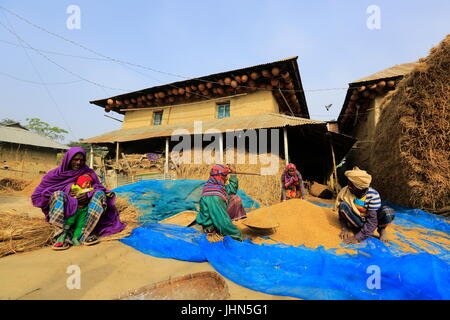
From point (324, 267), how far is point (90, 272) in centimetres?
199

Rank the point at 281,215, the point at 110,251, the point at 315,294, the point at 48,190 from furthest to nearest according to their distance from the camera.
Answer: the point at 281,215
the point at 48,190
the point at 110,251
the point at 315,294

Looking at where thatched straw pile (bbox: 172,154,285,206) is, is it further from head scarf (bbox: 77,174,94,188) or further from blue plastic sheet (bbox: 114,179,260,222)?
head scarf (bbox: 77,174,94,188)

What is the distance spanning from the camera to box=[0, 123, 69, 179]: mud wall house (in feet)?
48.3

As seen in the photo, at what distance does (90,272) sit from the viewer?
1.71 metres

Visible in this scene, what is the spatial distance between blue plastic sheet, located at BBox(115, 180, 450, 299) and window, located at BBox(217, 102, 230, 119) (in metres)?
8.02

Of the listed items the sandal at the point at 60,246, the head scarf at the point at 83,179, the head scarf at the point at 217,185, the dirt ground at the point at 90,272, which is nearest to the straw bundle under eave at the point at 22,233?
the dirt ground at the point at 90,272

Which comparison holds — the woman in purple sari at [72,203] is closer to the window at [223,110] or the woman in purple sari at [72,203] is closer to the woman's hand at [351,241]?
the woman's hand at [351,241]

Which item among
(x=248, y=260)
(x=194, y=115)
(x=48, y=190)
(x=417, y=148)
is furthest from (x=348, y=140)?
(x=48, y=190)

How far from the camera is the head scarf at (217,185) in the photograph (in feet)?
9.49

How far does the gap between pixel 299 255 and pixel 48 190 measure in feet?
9.69

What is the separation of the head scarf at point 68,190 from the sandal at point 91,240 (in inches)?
6.8

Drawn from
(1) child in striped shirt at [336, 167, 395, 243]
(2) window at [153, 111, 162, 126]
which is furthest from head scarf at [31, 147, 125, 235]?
(2) window at [153, 111, 162, 126]
